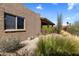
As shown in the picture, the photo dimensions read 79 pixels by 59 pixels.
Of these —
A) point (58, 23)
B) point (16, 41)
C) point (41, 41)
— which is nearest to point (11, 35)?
point (16, 41)

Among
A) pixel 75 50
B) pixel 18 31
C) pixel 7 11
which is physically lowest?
pixel 75 50

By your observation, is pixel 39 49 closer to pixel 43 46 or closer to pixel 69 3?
pixel 43 46

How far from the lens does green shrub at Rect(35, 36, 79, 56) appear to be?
165 inches

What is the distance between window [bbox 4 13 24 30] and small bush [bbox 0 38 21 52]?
0.18 m

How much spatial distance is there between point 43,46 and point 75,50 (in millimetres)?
470

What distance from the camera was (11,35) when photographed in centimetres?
424

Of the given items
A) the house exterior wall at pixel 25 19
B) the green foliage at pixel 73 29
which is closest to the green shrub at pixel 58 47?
the green foliage at pixel 73 29

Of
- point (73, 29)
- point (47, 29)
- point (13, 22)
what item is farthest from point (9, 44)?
point (73, 29)

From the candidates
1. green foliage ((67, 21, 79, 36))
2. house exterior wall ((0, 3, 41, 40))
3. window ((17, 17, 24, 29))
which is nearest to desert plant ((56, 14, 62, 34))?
green foliage ((67, 21, 79, 36))

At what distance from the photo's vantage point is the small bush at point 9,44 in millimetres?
4211

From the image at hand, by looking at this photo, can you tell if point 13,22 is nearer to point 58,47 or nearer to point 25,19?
point 25,19

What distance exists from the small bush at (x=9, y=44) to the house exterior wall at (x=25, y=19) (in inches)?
2.3

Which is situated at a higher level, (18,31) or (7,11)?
(7,11)

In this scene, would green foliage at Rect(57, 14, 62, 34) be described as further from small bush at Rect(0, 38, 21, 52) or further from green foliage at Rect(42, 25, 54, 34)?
small bush at Rect(0, 38, 21, 52)
